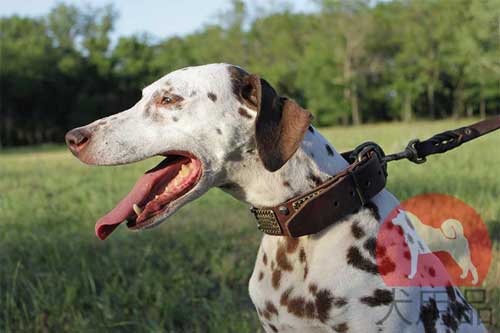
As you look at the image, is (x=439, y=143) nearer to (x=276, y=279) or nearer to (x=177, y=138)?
(x=276, y=279)

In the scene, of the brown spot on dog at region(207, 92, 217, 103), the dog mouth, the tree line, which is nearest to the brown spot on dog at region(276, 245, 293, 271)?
the dog mouth

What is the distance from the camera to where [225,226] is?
612cm

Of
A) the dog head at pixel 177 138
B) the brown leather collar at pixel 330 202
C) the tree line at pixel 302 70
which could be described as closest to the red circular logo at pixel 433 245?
the brown leather collar at pixel 330 202

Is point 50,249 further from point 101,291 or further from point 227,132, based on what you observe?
point 227,132

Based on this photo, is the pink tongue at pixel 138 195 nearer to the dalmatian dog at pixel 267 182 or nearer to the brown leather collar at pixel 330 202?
the dalmatian dog at pixel 267 182

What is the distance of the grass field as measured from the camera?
12.5ft

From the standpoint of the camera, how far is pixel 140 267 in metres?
4.57

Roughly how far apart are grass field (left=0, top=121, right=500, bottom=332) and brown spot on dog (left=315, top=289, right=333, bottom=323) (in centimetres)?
142

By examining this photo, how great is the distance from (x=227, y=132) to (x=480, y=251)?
8.28 feet

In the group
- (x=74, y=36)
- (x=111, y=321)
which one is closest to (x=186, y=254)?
(x=111, y=321)

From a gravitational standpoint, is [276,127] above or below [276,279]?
above

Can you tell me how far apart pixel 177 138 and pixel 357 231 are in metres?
0.86

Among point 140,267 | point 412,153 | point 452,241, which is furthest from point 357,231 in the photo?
point 140,267

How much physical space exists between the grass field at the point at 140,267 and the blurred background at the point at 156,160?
0.06 ft
